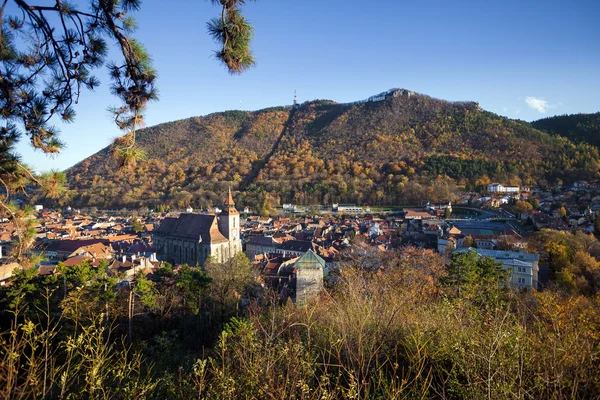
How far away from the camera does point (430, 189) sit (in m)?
55.6

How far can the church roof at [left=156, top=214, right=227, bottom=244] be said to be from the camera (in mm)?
26453

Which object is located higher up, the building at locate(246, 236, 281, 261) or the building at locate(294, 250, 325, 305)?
the building at locate(294, 250, 325, 305)

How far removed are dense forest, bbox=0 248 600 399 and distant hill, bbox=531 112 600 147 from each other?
64.7 m

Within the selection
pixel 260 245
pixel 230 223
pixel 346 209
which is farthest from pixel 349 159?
pixel 230 223

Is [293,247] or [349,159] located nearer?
[293,247]

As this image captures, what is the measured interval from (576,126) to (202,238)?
81.2m

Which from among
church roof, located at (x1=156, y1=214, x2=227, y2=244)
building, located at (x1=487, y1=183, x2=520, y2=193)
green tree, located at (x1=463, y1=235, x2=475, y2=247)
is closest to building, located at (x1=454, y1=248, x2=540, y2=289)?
green tree, located at (x1=463, y1=235, x2=475, y2=247)

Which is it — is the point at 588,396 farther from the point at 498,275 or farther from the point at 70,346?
the point at 498,275

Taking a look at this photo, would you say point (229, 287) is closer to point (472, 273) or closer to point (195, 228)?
point (472, 273)

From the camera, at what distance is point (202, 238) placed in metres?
26.5

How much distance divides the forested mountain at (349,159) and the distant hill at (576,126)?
434 centimetres

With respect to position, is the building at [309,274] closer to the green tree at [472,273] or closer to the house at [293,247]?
the green tree at [472,273]

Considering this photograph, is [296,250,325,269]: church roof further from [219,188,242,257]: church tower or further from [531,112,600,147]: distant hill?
[531,112,600,147]: distant hill

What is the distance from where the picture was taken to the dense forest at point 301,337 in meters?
2.67
